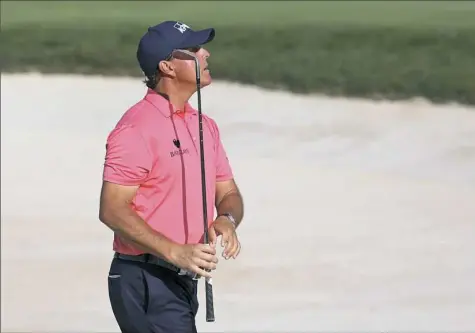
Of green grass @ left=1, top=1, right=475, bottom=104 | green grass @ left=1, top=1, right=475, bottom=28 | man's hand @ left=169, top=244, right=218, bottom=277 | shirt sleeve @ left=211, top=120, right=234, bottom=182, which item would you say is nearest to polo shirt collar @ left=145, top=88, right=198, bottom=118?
shirt sleeve @ left=211, top=120, right=234, bottom=182

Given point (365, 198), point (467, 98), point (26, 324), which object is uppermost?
point (467, 98)

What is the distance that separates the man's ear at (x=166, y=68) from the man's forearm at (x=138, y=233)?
0.54m

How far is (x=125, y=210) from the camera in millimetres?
3994

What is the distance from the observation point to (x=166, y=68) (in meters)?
4.23

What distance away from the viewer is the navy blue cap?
4199 mm

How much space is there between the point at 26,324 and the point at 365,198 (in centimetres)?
416

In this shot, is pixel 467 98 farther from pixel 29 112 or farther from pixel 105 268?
pixel 105 268

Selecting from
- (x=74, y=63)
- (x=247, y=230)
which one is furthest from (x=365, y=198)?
(x=74, y=63)

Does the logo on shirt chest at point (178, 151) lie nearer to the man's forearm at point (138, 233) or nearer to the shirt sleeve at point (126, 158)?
the shirt sleeve at point (126, 158)

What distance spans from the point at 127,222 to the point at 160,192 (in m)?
0.22

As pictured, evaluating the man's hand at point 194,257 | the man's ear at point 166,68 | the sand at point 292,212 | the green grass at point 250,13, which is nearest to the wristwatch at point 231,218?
the man's hand at point 194,257

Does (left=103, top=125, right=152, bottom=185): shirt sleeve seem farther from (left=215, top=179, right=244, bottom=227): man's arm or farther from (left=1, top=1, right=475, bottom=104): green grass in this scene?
(left=1, top=1, right=475, bottom=104): green grass

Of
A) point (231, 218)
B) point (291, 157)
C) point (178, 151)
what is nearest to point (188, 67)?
point (178, 151)

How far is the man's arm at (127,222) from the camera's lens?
3945 millimetres
